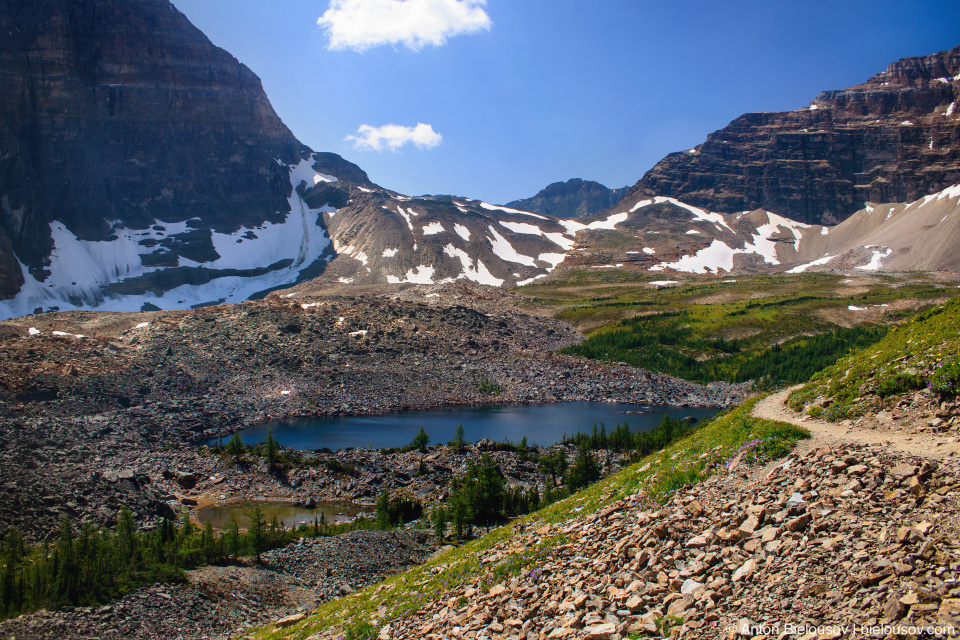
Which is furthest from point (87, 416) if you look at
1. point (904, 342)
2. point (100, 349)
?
point (904, 342)

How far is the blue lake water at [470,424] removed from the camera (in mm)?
60562

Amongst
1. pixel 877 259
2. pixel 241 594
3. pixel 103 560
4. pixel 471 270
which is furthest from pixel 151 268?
pixel 877 259

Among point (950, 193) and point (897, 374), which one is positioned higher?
point (950, 193)

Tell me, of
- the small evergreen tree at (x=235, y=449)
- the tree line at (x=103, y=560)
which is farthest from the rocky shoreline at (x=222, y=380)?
the tree line at (x=103, y=560)

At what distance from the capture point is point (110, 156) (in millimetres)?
177375

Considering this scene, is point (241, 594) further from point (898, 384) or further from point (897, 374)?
point (897, 374)

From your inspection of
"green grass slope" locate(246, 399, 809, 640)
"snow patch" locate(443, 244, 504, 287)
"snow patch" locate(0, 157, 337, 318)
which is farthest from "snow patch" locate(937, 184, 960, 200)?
"green grass slope" locate(246, 399, 809, 640)

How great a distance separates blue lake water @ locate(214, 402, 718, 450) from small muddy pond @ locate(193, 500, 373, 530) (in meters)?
14.9

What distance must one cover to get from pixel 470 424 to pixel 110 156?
559 feet

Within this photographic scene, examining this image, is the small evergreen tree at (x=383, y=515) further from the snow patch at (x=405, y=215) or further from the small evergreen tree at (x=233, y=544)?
the snow patch at (x=405, y=215)

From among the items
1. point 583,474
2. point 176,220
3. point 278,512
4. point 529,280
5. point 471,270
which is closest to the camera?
point 278,512

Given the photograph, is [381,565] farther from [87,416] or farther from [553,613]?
[87,416]

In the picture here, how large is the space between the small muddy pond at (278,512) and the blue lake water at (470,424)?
1489 centimetres

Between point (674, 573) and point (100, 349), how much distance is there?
85.1m
